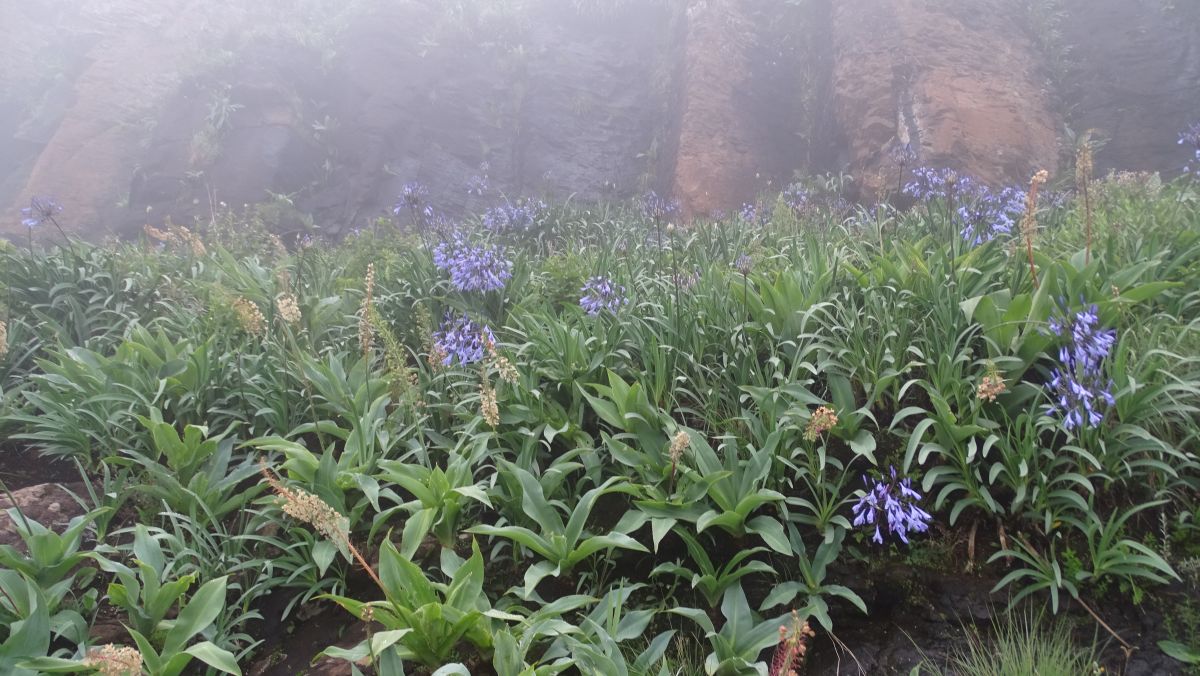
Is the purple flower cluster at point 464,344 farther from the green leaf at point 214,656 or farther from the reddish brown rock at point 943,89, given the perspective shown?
the reddish brown rock at point 943,89

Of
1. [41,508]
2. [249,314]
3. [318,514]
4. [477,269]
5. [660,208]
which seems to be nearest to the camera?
[318,514]

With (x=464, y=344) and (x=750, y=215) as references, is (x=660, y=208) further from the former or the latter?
(x=464, y=344)

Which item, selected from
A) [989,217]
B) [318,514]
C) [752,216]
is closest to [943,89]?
[752,216]

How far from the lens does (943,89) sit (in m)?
8.53

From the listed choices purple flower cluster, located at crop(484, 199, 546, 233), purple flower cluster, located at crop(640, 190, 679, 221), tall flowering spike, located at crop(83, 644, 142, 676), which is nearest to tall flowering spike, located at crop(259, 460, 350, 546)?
tall flowering spike, located at crop(83, 644, 142, 676)

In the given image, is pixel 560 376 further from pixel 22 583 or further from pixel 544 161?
pixel 544 161

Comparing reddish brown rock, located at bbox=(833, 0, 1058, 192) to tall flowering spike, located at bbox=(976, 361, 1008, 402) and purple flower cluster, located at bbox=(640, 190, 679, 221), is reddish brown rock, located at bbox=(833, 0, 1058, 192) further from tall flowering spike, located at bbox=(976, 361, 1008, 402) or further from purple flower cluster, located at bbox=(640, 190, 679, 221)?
tall flowering spike, located at bbox=(976, 361, 1008, 402)

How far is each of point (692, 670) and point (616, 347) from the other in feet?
5.62

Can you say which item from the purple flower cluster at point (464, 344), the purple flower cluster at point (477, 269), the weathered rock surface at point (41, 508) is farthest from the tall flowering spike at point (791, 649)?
the weathered rock surface at point (41, 508)

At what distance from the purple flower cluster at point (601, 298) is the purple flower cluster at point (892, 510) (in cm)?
175

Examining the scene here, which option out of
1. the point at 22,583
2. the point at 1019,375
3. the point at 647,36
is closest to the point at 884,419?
the point at 1019,375

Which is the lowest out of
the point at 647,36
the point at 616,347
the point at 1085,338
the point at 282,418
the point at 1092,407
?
the point at 282,418

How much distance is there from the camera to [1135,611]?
240cm

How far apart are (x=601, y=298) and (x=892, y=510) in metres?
2.05
